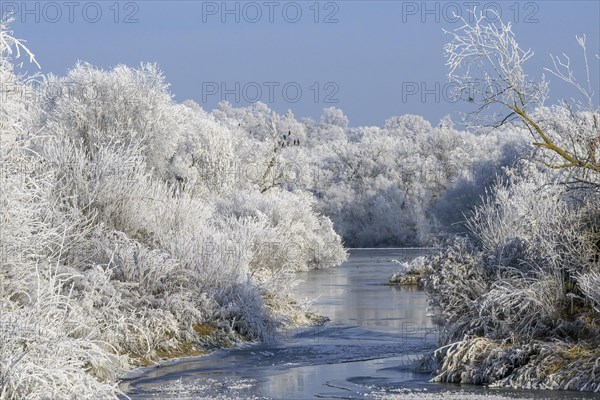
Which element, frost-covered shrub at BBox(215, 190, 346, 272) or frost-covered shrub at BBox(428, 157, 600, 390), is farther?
frost-covered shrub at BBox(215, 190, 346, 272)

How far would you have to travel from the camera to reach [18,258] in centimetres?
1547

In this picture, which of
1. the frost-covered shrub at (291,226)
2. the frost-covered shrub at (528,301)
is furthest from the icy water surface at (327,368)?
the frost-covered shrub at (291,226)

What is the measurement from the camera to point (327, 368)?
17469mm

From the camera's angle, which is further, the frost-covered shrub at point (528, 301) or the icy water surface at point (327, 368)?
the frost-covered shrub at point (528, 301)

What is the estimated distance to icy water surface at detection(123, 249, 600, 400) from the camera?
1454 cm

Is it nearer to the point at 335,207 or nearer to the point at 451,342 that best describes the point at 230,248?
the point at 451,342

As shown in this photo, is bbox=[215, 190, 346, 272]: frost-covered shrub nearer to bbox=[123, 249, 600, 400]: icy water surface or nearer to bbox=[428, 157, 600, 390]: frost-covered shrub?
bbox=[123, 249, 600, 400]: icy water surface

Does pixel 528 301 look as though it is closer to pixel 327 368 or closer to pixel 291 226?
pixel 327 368

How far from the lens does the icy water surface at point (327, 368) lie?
1454 centimetres

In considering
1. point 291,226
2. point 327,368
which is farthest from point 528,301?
point 291,226

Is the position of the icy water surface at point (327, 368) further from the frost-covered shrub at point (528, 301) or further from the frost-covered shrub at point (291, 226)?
the frost-covered shrub at point (291, 226)

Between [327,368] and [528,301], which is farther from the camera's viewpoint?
[327,368]

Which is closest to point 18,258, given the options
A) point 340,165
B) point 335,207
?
point 335,207

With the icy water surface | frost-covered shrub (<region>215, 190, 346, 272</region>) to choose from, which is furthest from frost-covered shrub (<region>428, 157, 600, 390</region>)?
frost-covered shrub (<region>215, 190, 346, 272</region>)
